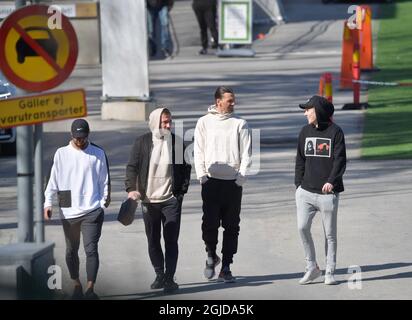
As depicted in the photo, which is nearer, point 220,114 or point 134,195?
point 134,195

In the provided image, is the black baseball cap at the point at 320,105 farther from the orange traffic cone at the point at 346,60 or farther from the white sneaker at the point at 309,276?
the orange traffic cone at the point at 346,60

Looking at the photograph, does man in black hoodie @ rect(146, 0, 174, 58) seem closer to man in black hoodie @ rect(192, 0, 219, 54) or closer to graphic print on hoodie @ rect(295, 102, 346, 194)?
man in black hoodie @ rect(192, 0, 219, 54)

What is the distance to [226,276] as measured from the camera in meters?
10.8

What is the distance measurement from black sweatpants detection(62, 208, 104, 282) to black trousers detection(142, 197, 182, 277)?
0.53 m

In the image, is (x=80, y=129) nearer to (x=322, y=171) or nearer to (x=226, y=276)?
(x=226, y=276)

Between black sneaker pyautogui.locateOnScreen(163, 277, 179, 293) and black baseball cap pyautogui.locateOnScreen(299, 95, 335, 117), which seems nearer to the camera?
black sneaker pyautogui.locateOnScreen(163, 277, 179, 293)

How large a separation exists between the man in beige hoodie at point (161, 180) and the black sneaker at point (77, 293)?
2.41 ft

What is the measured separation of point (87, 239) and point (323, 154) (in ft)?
7.52

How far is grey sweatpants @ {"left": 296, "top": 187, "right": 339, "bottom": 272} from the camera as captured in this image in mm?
10523

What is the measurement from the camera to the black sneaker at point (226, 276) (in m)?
10.8

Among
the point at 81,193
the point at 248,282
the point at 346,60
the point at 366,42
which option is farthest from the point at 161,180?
the point at 366,42

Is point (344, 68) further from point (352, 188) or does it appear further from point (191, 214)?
point (191, 214)

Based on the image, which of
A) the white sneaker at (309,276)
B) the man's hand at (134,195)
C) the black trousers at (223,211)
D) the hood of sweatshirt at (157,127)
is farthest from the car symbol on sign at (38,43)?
the white sneaker at (309,276)

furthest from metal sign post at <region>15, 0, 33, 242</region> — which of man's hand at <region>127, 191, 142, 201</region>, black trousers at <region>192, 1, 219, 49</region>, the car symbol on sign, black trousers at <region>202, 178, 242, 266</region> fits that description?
black trousers at <region>192, 1, 219, 49</region>
